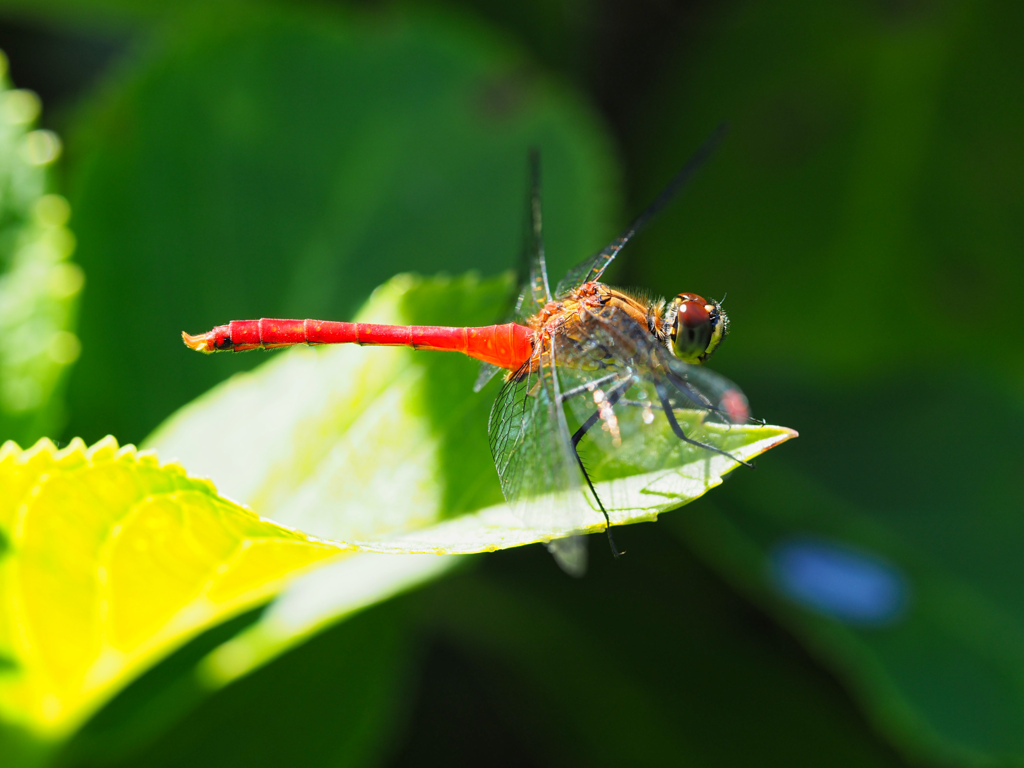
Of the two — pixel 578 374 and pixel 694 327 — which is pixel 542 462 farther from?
pixel 694 327

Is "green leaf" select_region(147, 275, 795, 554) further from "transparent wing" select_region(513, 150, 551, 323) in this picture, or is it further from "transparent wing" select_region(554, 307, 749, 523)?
"transparent wing" select_region(513, 150, 551, 323)

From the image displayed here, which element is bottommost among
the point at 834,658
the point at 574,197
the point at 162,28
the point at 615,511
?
the point at 834,658

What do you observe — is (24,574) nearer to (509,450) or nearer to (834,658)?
(509,450)

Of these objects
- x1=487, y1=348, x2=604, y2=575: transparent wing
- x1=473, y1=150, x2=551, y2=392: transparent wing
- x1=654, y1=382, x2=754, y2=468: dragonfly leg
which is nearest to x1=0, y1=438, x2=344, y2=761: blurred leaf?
x1=487, y1=348, x2=604, y2=575: transparent wing

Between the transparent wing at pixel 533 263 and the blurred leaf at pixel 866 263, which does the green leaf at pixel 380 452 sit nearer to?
the transparent wing at pixel 533 263

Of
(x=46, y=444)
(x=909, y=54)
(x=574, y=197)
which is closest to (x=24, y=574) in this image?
(x=46, y=444)

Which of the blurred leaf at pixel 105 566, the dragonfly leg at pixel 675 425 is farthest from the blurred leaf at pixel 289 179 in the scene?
the blurred leaf at pixel 105 566

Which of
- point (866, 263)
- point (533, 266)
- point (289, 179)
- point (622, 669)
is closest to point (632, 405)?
point (533, 266)
